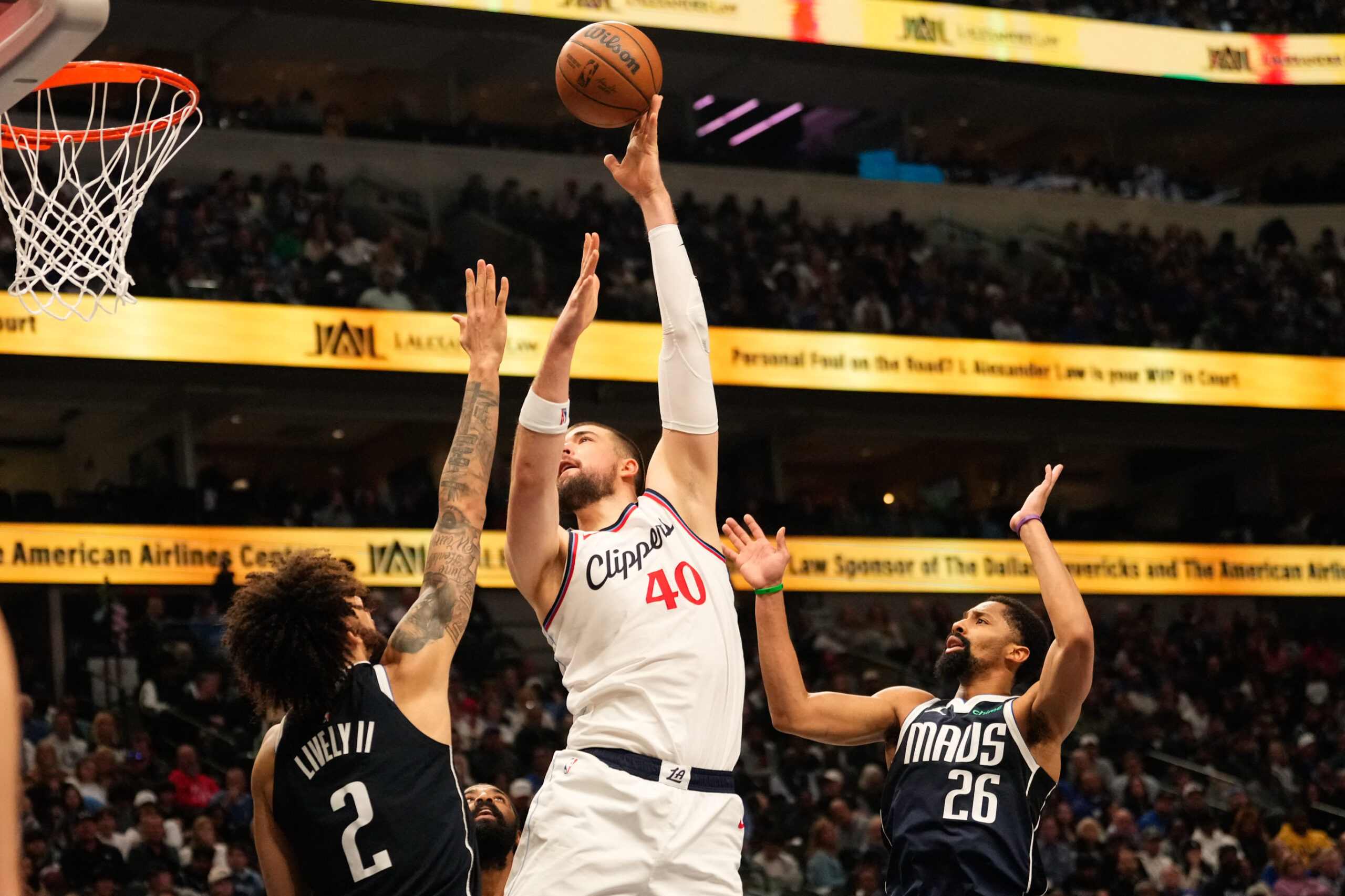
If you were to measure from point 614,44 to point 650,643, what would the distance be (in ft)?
7.01

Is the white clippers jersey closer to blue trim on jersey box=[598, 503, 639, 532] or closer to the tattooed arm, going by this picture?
blue trim on jersey box=[598, 503, 639, 532]

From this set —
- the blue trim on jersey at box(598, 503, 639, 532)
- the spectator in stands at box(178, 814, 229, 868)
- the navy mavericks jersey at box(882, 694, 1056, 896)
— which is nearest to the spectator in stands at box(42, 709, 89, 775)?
the spectator in stands at box(178, 814, 229, 868)

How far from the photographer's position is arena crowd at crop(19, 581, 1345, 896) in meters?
10.5

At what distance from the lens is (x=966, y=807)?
15.3 feet

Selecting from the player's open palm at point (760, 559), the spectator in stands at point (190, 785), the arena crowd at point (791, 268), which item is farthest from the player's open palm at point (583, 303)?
the arena crowd at point (791, 268)

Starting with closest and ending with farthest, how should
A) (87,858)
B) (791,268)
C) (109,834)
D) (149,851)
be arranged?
(87,858) → (149,851) → (109,834) → (791,268)

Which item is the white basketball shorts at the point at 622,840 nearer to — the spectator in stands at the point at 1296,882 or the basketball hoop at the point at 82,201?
the basketball hoop at the point at 82,201

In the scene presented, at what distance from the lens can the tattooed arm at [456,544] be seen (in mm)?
3344

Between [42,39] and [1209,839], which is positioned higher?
[42,39]

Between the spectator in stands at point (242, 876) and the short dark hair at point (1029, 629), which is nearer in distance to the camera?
the short dark hair at point (1029, 629)

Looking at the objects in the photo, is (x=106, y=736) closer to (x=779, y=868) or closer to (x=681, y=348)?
(x=779, y=868)

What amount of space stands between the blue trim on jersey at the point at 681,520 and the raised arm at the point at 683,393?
0.02m

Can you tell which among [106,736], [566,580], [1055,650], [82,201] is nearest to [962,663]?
[1055,650]

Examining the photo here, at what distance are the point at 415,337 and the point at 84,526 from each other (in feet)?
12.6
